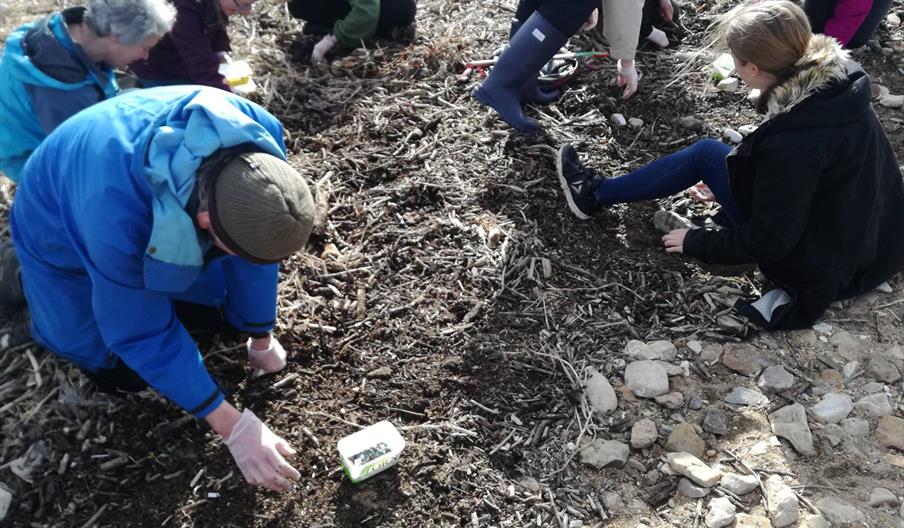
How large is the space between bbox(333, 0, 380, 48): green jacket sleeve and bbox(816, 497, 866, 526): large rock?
329 centimetres

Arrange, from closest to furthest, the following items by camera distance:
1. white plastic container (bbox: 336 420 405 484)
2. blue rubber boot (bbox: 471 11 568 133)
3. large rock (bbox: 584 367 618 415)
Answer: white plastic container (bbox: 336 420 405 484) < large rock (bbox: 584 367 618 415) < blue rubber boot (bbox: 471 11 568 133)

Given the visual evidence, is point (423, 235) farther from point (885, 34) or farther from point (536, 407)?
point (885, 34)

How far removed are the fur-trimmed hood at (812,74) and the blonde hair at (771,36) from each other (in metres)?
0.03

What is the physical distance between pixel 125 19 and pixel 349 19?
1.65 metres

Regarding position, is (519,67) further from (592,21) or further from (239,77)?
(239,77)

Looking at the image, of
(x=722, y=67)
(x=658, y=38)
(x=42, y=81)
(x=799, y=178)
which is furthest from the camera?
(x=658, y=38)

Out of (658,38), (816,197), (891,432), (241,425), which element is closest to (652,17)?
(658,38)

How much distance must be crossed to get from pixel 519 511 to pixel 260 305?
110cm

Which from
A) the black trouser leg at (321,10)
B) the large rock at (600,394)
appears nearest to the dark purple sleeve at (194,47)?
the black trouser leg at (321,10)

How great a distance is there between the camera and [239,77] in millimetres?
4043

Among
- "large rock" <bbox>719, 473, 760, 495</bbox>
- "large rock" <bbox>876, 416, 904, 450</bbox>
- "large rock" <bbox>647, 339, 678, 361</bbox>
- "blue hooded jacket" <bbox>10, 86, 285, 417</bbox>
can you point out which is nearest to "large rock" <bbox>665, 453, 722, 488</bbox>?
"large rock" <bbox>719, 473, 760, 495</bbox>

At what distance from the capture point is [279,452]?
7.48 ft

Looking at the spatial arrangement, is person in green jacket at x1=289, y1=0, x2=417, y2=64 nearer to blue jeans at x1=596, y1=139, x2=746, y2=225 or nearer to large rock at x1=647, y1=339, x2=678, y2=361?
blue jeans at x1=596, y1=139, x2=746, y2=225

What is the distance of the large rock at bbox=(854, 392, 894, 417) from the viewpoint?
255cm
